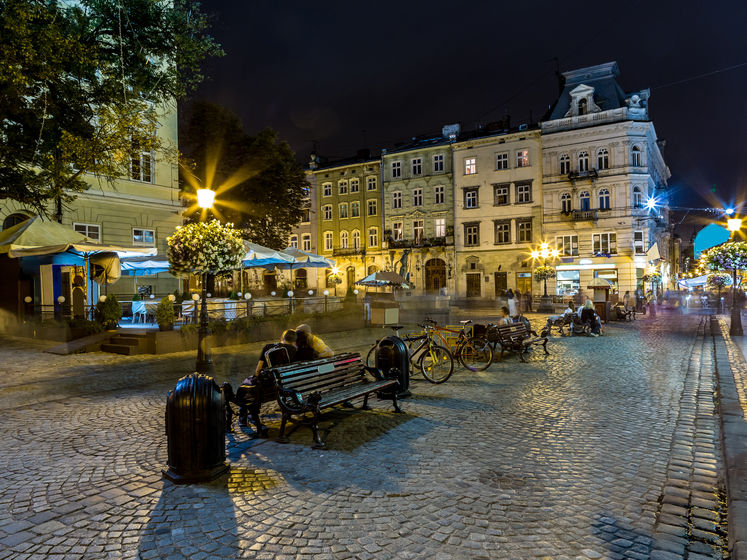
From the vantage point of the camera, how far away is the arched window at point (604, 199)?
37250 mm

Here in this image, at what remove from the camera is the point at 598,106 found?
124ft

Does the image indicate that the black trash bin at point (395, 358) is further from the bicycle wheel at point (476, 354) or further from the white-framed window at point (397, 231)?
the white-framed window at point (397, 231)

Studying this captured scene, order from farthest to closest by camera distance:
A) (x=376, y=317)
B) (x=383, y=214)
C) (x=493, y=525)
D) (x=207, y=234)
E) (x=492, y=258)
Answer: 1. (x=383, y=214)
2. (x=492, y=258)
3. (x=376, y=317)
4. (x=207, y=234)
5. (x=493, y=525)

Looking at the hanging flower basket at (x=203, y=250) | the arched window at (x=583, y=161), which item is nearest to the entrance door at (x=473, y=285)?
the arched window at (x=583, y=161)

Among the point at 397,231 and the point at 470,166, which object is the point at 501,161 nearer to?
the point at 470,166

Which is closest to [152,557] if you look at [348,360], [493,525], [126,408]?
[493,525]

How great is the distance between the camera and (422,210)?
45.3 m

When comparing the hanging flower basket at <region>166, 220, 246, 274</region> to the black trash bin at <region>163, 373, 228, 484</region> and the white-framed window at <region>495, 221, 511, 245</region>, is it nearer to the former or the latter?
the black trash bin at <region>163, 373, 228, 484</region>

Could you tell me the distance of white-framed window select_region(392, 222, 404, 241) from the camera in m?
46.5

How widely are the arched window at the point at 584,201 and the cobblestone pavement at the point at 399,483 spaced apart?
33318 mm

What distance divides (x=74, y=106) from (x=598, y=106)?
3812 cm

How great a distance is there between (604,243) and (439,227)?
1472 cm

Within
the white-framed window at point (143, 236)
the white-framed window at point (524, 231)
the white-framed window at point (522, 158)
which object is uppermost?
the white-framed window at point (522, 158)

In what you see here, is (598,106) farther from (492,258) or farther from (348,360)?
(348,360)
